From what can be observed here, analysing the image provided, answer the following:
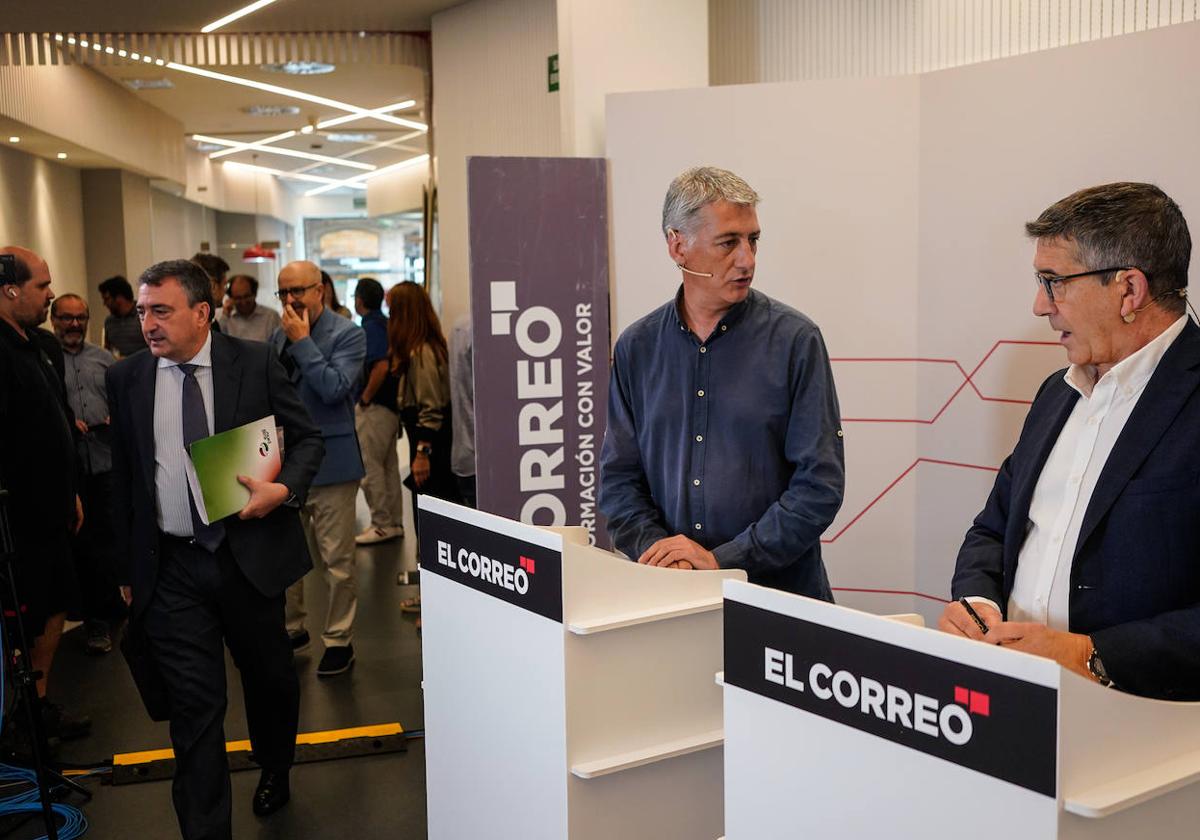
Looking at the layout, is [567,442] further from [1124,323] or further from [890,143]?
[1124,323]

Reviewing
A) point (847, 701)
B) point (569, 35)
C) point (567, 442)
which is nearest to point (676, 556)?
point (847, 701)

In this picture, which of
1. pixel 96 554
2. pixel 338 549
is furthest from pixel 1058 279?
pixel 96 554

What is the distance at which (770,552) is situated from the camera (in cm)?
250

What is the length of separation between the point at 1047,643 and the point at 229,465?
7.54 feet

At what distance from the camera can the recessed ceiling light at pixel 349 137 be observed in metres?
14.6

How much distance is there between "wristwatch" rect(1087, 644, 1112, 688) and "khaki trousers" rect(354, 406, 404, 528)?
549cm

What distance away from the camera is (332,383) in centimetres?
492

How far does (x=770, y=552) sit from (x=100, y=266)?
12.8 m

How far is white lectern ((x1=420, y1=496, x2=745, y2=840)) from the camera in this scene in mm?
2174

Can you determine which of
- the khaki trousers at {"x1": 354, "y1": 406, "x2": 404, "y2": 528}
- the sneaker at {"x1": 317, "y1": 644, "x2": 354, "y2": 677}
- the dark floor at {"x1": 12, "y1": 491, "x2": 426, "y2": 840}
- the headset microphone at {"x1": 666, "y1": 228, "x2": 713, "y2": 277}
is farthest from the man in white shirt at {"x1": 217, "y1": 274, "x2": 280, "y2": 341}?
the headset microphone at {"x1": 666, "y1": 228, "x2": 713, "y2": 277}

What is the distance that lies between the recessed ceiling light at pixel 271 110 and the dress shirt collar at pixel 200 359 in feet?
31.7

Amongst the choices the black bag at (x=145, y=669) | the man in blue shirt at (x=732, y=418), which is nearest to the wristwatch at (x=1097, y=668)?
the man in blue shirt at (x=732, y=418)

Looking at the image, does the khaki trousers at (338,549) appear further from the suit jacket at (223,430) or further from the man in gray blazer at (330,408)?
the suit jacket at (223,430)

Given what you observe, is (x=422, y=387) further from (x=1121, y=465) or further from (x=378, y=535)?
(x=1121, y=465)
